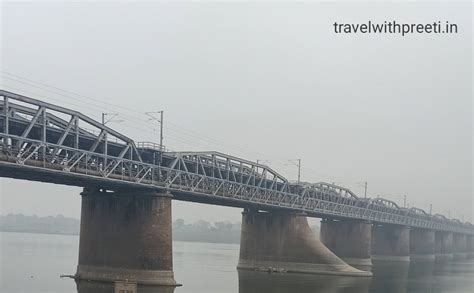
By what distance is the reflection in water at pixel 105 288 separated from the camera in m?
56.5

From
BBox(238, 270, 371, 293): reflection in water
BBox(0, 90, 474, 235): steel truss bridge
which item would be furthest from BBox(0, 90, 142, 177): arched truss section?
BBox(238, 270, 371, 293): reflection in water

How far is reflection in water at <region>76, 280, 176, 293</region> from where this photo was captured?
2223 inches

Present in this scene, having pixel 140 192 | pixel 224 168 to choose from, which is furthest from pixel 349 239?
pixel 140 192

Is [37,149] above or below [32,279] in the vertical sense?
above

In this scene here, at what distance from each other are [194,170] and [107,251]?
63.6 feet

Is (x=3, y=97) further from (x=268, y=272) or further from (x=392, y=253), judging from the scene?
(x=392, y=253)

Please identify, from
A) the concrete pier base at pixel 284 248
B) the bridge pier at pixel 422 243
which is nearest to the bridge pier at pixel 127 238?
the concrete pier base at pixel 284 248

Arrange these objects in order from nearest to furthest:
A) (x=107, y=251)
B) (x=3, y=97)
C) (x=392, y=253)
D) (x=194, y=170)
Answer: (x=3, y=97) < (x=107, y=251) < (x=194, y=170) < (x=392, y=253)

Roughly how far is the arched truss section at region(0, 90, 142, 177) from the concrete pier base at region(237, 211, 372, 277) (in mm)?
35017

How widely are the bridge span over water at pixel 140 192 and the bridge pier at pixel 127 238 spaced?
0.09 meters

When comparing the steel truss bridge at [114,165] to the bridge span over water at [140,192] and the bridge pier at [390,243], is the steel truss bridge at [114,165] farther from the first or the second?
the bridge pier at [390,243]

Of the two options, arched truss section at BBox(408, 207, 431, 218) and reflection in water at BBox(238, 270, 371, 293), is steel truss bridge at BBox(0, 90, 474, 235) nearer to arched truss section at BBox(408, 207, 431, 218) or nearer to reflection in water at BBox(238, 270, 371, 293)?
reflection in water at BBox(238, 270, 371, 293)

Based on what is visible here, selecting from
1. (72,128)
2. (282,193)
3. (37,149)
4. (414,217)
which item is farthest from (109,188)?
(414,217)

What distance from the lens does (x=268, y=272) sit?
9044cm
